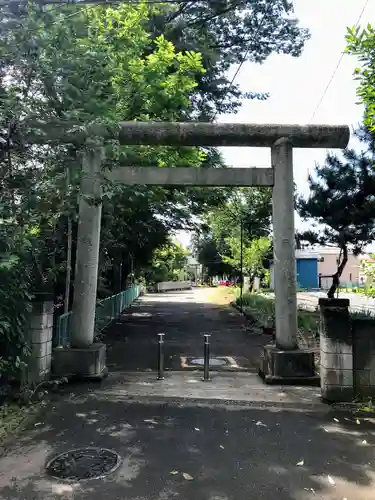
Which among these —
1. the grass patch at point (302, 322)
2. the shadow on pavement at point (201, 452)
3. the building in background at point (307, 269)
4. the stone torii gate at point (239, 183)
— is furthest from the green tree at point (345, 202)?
the building in background at point (307, 269)

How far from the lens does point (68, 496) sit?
3.54 metres

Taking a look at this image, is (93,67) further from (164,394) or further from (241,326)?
(241,326)

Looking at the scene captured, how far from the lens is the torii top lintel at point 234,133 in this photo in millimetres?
7984

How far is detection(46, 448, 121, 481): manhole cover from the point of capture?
3943 mm

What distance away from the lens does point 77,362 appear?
7477 mm

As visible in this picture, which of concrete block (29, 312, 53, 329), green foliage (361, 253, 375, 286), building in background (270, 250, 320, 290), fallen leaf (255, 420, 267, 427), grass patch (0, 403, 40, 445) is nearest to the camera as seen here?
grass patch (0, 403, 40, 445)

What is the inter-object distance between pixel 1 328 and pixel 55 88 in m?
3.14

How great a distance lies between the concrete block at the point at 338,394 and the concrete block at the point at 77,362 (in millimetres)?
3850

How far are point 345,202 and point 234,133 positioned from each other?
7963mm

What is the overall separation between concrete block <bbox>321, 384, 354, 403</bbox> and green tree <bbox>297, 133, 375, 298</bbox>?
8309mm

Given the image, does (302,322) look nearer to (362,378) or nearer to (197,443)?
(362,378)

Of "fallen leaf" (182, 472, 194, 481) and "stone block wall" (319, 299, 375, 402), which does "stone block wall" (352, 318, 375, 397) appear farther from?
"fallen leaf" (182, 472, 194, 481)

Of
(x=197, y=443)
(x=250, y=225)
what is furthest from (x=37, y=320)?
(x=250, y=225)

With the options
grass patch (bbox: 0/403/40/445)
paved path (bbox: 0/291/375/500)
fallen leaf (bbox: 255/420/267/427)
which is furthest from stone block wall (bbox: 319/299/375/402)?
grass patch (bbox: 0/403/40/445)
